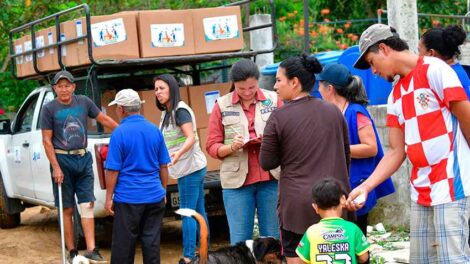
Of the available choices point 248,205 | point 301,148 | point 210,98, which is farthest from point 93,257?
point 301,148

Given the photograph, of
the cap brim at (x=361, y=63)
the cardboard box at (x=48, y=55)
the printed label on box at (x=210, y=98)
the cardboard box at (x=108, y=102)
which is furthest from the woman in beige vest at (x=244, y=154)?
the cardboard box at (x=48, y=55)

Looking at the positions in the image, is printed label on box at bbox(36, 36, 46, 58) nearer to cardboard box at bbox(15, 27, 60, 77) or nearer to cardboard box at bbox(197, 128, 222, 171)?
cardboard box at bbox(15, 27, 60, 77)

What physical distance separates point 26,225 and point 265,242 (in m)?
6.27

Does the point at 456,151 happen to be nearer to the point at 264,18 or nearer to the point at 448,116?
the point at 448,116

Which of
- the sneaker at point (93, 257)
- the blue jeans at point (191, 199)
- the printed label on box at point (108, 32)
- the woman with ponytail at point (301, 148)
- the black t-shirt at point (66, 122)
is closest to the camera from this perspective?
the woman with ponytail at point (301, 148)

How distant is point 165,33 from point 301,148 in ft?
12.7

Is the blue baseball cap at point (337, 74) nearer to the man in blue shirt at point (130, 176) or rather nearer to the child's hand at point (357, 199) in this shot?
the child's hand at point (357, 199)

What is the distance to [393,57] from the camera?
→ 183 inches

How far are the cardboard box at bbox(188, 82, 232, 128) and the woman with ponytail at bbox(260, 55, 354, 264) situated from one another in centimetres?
384

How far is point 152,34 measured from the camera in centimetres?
845

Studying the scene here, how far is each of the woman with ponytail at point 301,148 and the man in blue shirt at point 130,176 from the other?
1.88m

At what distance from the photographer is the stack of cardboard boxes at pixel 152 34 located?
27.2 ft

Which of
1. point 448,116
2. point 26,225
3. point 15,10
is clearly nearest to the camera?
point 448,116

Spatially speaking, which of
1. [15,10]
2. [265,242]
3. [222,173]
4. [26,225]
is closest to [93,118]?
[222,173]
